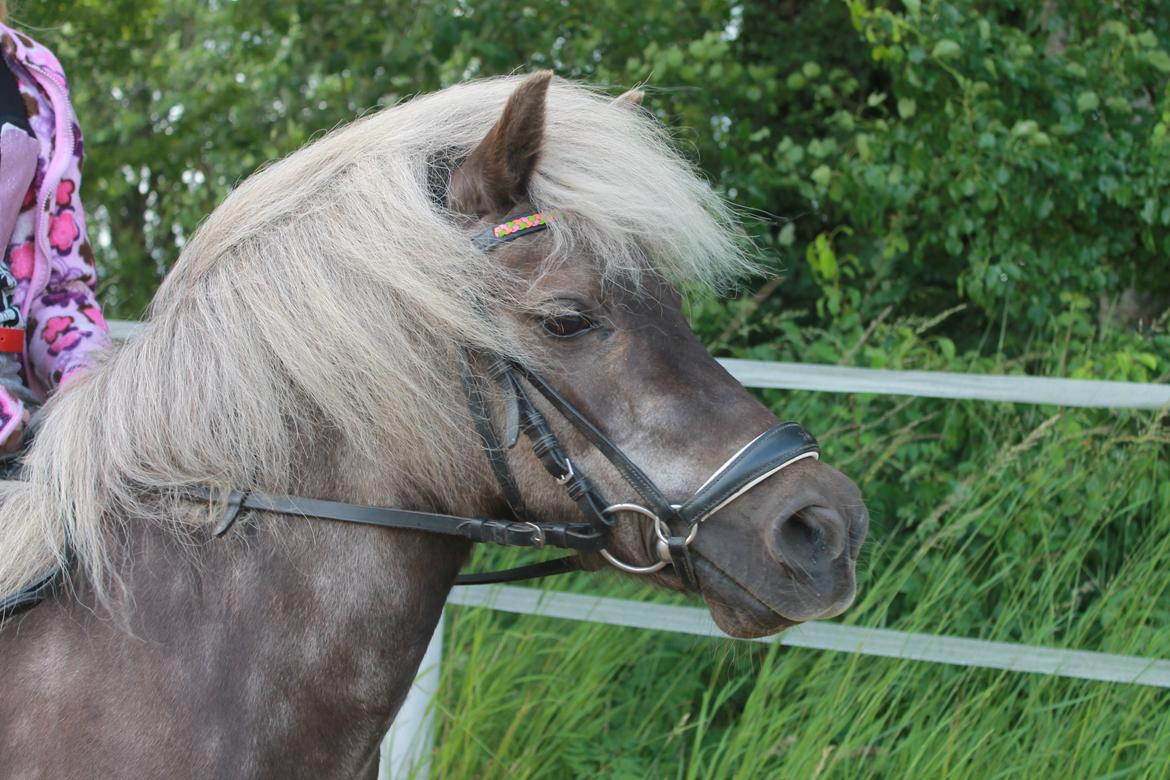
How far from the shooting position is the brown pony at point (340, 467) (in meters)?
1.52

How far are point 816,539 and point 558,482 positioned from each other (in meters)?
0.39

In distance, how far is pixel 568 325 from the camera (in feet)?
5.28

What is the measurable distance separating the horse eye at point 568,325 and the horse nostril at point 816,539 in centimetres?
41

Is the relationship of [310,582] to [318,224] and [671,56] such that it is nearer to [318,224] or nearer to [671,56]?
[318,224]

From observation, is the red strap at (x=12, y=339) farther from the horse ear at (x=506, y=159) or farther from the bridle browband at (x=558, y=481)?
the horse ear at (x=506, y=159)

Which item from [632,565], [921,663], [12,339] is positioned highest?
[12,339]

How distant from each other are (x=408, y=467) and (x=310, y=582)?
22cm

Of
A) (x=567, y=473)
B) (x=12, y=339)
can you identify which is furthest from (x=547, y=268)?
(x=12, y=339)

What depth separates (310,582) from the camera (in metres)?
1.57

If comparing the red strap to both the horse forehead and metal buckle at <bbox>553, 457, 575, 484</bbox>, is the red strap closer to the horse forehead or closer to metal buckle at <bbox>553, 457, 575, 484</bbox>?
the horse forehead

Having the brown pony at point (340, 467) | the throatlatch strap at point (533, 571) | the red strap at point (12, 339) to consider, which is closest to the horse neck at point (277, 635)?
the brown pony at point (340, 467)

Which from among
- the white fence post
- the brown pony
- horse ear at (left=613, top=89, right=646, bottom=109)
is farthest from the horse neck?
the white fence post

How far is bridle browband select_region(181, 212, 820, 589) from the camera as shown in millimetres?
1527

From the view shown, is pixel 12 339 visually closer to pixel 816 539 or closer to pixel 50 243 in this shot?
pixel 50 243
